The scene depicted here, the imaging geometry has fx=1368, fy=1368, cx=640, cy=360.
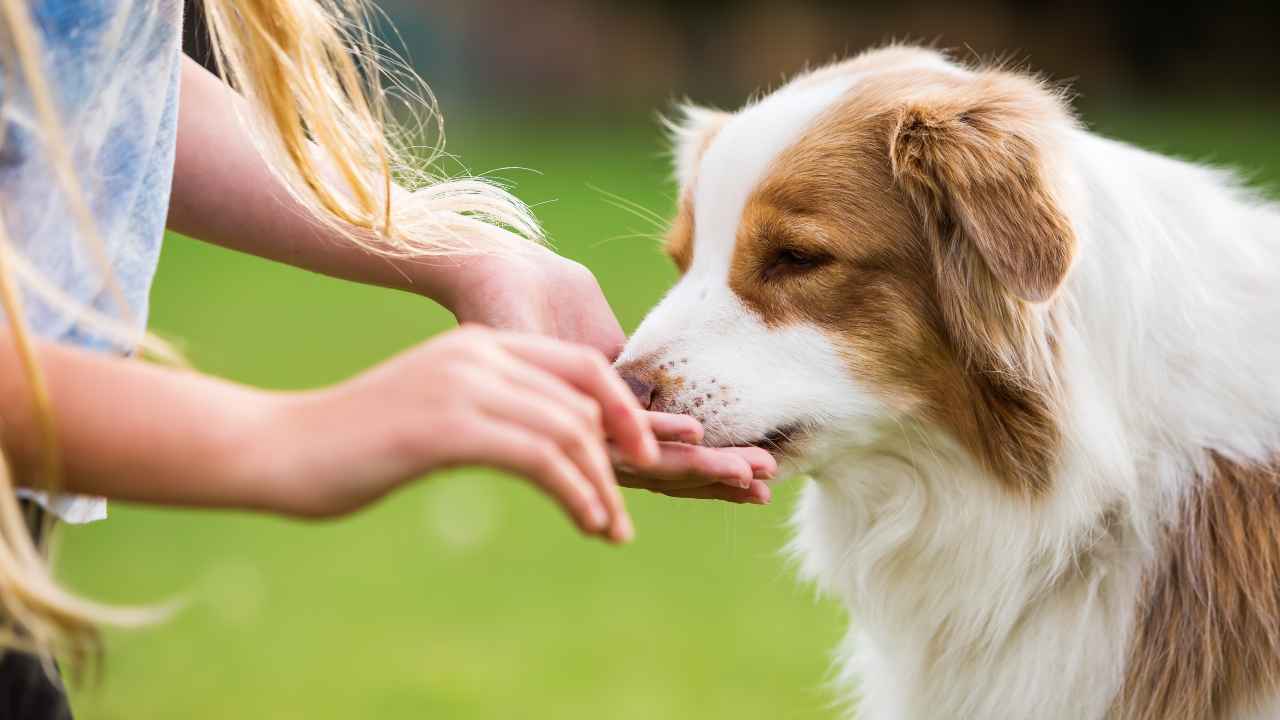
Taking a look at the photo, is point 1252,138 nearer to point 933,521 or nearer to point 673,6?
point 673,6

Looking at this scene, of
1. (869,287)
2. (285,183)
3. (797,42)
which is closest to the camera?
(285,183)

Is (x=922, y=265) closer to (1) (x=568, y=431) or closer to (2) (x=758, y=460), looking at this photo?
(2) (x=758, y=460)

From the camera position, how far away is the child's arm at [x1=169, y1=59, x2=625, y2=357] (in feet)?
5.86

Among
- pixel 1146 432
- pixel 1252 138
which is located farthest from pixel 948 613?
pixel 1252 138

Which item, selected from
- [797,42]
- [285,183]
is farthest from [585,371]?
[797,42]

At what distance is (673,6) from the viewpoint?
53.6 feet

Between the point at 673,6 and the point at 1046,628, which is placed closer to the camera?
the point at 1046,628

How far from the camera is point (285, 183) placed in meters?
1.75

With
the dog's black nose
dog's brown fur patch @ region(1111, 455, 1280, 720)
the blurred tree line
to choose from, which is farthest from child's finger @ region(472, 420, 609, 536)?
the blurred tree line

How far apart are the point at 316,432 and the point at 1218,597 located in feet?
4.95

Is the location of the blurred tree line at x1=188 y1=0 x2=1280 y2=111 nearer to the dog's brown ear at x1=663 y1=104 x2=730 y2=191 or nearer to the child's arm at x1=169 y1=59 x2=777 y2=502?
the dog's brown ear at x1=663 y1=104 x2=730 y2=191

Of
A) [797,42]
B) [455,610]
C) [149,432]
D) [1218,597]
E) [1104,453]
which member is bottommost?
[797,42]

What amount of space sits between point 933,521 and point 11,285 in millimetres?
1563

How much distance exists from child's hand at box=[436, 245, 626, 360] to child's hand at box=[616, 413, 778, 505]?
26 centimetres
